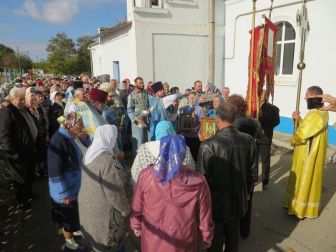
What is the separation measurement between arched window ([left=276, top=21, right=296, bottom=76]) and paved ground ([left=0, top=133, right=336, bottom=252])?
5878 millimetres

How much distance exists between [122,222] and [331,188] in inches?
185

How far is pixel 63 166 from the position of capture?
3.17 metres

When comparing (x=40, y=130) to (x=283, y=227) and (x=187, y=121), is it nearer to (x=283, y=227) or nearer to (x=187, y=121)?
(x=187, y=121)

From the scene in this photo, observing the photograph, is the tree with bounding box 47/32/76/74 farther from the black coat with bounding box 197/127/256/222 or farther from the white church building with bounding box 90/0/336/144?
the black coat with bounding box 197/127/256/222

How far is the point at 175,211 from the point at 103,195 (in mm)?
799

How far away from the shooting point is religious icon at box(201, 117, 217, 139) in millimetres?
4457

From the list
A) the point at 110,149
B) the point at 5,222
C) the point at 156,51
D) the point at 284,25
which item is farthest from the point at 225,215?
the point at 156,51

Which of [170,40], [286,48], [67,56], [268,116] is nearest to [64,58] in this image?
[67,56]

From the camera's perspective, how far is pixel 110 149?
2.64 meters

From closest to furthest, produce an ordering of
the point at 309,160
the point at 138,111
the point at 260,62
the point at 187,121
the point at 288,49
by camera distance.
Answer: the point at 309,160
the point at 260,62
the point at 187,121
the point at 138,111
the point at 288,49

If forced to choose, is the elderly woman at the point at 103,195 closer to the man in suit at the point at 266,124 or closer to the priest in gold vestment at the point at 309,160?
the priest in gold vestment at the point at 309,160

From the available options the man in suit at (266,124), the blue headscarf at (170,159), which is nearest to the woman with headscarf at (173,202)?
the blue headscarf at (170,159)

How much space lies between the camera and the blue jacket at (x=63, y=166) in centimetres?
311

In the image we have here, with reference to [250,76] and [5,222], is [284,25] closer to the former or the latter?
[250,76]
